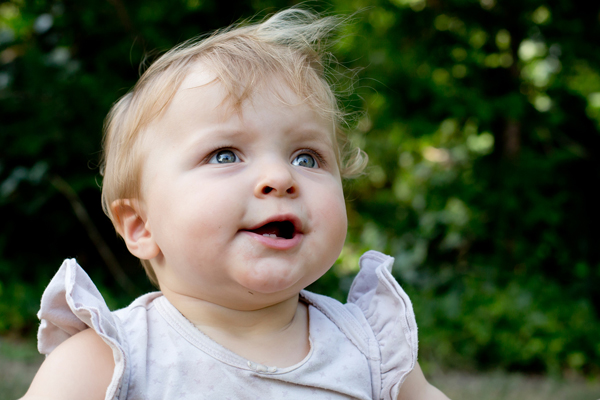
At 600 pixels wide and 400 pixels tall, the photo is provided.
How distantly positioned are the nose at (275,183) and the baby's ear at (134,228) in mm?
310

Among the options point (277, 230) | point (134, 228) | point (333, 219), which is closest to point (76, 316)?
point (134, 228)

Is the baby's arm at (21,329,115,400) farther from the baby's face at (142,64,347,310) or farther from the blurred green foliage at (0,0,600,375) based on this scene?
the blurred green foliage at (0,0,600,375)

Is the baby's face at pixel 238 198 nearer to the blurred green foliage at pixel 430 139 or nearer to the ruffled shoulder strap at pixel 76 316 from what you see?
the ruffled shoulder strap at pixel 76 316

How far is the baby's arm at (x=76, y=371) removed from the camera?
3.50ft

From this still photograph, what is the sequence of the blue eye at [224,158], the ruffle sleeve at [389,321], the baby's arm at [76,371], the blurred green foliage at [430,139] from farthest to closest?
the blurred green foliage at [430,139]
the ruffle sleeve at [389,321]
the blue eye at [224,158]
the baby's arm at [76,371]

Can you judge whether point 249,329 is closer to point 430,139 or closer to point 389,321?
point 389,321

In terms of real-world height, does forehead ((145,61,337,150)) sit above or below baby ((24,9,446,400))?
above

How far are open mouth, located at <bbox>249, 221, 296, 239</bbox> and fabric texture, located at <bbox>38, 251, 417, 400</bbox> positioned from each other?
10.3 inches

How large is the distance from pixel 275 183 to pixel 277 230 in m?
0.11

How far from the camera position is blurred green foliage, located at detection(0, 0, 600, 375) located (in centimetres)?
309

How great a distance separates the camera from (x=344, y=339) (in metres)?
1.35

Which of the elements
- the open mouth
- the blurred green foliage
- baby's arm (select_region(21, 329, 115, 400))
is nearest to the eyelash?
the open mouth

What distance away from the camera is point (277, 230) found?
1.17 meters

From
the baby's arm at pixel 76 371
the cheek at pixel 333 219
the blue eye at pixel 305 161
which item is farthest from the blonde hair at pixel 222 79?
the baby's arm at pixel 76 371
